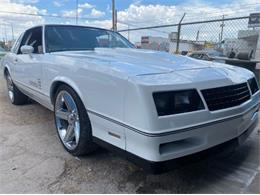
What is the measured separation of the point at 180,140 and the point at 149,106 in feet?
1.22

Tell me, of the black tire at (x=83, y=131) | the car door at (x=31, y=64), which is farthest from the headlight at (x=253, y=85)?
the car door at (x=31, y=64)

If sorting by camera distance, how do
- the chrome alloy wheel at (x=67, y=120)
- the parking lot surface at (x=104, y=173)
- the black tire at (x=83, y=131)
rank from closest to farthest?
the parking lot surface at (x=104, y=173)
the black tire at (x=83, y=131)
the chrome alloy wheel at (x=67, y=120)

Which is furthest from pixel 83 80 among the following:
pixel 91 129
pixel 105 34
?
pixel 105 34

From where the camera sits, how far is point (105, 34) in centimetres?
400

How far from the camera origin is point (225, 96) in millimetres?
2055

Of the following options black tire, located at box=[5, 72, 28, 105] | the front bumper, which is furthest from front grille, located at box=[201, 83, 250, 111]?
black tire, located at box=[5, 72, 28, 105]

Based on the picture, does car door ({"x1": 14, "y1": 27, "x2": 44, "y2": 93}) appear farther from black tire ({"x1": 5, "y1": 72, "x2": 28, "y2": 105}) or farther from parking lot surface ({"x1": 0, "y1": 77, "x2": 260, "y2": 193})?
parking lot surface ({"x1": 0, "y1": 77, "x2": 260, "y2": 193})

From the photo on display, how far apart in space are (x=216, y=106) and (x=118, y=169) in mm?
1144

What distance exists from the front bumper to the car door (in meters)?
2.06

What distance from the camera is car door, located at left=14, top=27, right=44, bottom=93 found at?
3371 mm

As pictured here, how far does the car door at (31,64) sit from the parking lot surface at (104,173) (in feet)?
2.93

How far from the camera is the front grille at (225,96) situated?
6.32 feet

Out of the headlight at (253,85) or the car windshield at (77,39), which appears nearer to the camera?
the headlight at (253,85)

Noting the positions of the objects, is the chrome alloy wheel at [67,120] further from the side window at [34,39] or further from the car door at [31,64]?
the side window at [34,39]
